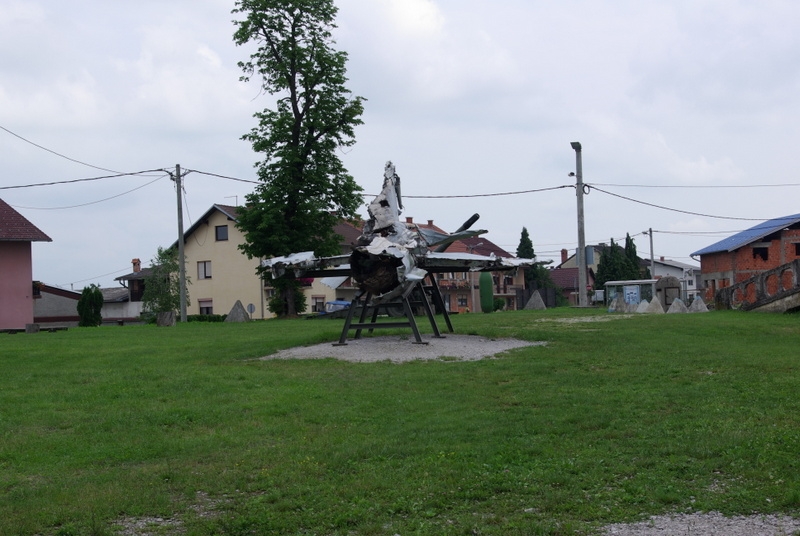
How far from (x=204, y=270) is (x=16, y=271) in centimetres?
2655

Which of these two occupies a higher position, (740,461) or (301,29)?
(301,29)

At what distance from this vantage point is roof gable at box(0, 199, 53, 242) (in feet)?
126

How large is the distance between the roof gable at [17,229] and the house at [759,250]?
1541 inches

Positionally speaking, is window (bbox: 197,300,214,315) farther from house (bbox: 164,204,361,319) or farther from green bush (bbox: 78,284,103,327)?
green bush (bbox: 78,284,103,327)

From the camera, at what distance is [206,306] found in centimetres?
6662

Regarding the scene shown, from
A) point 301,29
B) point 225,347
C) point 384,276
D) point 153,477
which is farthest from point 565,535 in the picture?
point 301,29

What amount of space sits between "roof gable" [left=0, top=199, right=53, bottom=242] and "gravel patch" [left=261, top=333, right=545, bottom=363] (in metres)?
24.4

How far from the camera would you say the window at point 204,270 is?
217ft

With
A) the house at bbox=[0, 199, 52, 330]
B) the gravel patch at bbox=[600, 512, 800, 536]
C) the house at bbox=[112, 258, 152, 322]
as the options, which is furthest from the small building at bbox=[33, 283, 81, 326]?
the gravel patch at bbox=[600, 512, 800, 536]

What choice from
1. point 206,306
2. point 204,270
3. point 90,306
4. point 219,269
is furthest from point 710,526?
point 206,306

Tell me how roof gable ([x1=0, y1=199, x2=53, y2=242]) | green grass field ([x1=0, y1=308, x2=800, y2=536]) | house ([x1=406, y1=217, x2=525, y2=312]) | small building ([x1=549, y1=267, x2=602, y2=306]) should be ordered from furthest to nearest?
small building ([x1=549, y1=267, x2=602, y2=306]) → house ([x1=406, y1=217, x2=525, y2=312]) → roof gable ([x1=0, y1=199, x2=53, y2=242]) → green grass field ([x1=0, y1=308, x2=800, y2=536])

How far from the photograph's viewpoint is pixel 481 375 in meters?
14.2

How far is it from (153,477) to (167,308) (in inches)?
1876

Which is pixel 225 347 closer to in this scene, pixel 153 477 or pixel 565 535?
pixel 153 477
